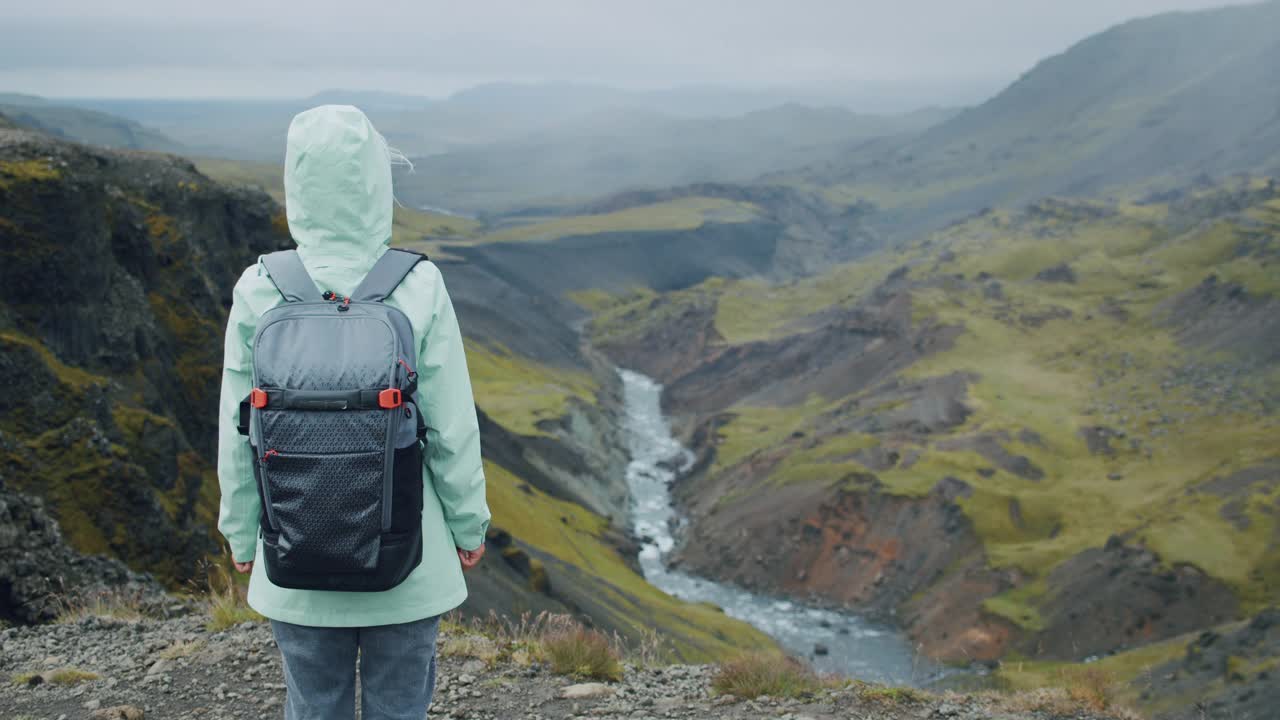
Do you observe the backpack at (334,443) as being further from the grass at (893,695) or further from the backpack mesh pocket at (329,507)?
the grass at (893,695)

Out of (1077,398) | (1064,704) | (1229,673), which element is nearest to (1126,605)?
(1229,673)

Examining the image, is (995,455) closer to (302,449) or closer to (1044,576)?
(1044,576)

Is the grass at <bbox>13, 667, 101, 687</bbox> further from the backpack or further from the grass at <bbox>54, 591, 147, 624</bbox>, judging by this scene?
the backpack

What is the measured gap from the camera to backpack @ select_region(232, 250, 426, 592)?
3588 mm

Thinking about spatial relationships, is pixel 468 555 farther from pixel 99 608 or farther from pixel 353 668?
pixel 99 608

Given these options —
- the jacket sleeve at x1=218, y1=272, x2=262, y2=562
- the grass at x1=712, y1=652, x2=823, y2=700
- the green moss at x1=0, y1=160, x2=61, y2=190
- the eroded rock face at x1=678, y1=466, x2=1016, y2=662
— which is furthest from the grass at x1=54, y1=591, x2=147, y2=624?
the eroded rock face at x1=678, y1=466, x2=1016, y2=662

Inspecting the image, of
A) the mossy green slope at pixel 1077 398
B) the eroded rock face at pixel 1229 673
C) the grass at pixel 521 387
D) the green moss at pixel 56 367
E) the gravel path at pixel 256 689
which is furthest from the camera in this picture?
the grass at pixel 521 387

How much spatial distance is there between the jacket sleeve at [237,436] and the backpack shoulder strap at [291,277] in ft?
0.54

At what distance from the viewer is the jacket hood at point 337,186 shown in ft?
12.8

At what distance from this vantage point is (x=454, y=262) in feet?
378

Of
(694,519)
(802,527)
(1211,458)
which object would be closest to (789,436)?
(694,519)

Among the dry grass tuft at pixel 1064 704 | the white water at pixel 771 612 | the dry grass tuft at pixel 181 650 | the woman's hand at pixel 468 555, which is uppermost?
the woman's hand at pixel 468 555

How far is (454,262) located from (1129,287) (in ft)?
241

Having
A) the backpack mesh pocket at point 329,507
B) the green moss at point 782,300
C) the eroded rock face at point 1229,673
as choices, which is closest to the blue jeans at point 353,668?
the backpack mesh pocket at point 329,507
